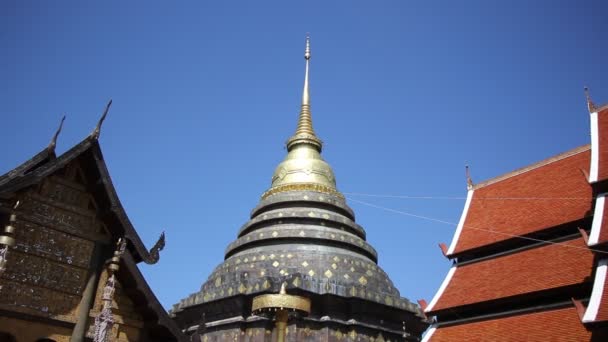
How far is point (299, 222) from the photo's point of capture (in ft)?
69.2

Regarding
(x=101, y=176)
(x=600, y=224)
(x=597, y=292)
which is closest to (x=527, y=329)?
(x=597, y=292)

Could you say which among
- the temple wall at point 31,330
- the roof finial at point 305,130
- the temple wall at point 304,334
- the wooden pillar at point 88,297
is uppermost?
the roof finial at point 305,130

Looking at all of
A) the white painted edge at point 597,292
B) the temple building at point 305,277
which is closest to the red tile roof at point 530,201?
the white painted edge at point 597,292

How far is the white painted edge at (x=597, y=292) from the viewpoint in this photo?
10.1 meters

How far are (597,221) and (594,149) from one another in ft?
10.3

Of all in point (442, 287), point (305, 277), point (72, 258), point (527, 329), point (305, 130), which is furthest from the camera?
point (305, 130)

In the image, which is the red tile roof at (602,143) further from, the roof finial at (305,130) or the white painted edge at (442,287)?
the roof finial at (305,130)

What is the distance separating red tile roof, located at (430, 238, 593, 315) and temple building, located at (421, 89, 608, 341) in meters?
0.03

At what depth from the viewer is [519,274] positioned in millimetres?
14180

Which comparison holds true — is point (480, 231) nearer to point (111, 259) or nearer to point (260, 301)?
point (260, 301)

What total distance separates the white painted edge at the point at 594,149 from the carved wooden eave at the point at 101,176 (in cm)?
1067

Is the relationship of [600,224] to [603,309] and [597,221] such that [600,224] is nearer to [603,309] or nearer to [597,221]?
[597,221]

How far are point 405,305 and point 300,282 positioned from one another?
4.41m

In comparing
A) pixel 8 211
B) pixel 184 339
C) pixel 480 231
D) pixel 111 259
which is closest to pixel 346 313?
pixel 480 231
